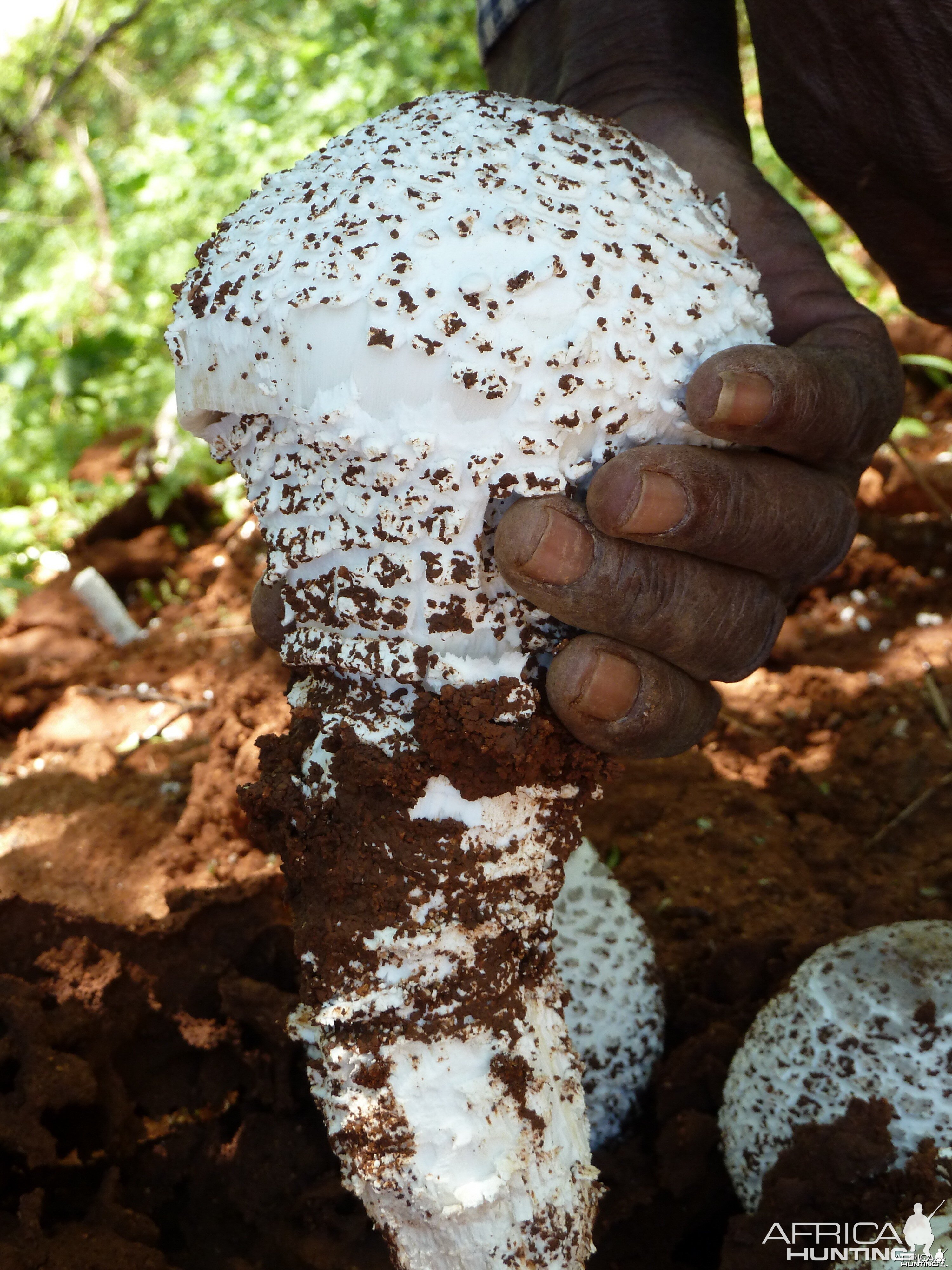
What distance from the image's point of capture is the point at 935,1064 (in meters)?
1.45

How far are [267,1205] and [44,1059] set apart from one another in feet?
1.45

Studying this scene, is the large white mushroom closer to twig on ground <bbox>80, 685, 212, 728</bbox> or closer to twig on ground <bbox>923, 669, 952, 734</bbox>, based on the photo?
twig on ground <bbox>923, 669, 952, 734</bbox>

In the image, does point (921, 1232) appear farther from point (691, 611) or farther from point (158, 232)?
point (158, 232)

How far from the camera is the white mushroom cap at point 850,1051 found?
145 cm

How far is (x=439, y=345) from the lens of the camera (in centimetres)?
119

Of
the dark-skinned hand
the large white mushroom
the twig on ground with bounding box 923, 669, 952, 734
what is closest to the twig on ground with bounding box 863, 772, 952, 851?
the twig on ground with bounding box 923, 669, 952, 734

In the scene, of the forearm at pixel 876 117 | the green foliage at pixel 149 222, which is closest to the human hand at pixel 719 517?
the forearm at pixel 876 117

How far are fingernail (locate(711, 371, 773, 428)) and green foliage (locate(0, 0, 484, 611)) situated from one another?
3.10 metres

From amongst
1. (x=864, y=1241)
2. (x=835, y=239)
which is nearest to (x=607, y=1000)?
(x=864, y=1241)

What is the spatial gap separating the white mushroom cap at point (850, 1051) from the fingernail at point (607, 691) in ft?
2.02

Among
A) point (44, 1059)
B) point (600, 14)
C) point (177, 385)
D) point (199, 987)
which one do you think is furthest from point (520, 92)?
point (44, 1059)

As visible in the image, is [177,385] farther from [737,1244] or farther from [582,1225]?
[737,1244]

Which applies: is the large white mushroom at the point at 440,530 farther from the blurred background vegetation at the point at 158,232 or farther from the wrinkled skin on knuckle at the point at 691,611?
the blurred background vegetation at the point at 158,232

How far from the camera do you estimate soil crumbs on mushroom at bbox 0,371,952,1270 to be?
1.60 metres
